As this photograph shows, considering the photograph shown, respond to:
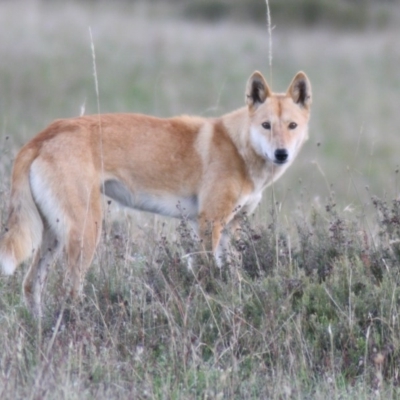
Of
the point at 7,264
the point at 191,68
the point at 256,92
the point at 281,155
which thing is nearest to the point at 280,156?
the point at 281,155

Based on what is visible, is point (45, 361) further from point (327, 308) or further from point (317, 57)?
point (317, 57)

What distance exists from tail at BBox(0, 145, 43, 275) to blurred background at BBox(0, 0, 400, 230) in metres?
6.98

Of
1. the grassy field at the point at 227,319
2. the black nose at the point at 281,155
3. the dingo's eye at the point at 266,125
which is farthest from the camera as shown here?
the dingo's eye at the point at 266,125

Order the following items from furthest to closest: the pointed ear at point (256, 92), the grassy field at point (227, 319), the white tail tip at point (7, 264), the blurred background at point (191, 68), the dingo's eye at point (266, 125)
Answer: the blurred background at point (191, 68), the pointed ear at point (256, 92), the dingo's eye at point (266, 125), the white tail tip at point (7, 264), the grassy field at point (227, 319)

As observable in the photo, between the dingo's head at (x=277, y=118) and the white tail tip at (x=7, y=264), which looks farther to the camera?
the dingo's head at (x=277, y=118)

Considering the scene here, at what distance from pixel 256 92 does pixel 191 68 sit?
34.5 feet

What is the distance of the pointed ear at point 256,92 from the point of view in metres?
6.23

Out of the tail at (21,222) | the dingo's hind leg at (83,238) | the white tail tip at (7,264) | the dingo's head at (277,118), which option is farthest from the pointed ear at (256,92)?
the white tail tip at (7,264)

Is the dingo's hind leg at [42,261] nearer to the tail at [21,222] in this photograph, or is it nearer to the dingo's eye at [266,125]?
the tail at [21,222]

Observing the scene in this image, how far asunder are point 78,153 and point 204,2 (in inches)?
671

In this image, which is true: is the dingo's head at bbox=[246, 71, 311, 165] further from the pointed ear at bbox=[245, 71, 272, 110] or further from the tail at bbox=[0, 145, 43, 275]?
the tail at bbox=[0, 145, 43, 275]

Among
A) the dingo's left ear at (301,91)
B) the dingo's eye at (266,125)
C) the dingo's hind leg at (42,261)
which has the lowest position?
the dingo's hind leg at (42,261)

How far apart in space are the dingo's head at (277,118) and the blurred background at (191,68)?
591 centimetres

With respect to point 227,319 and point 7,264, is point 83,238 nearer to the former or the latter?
point 7,264
